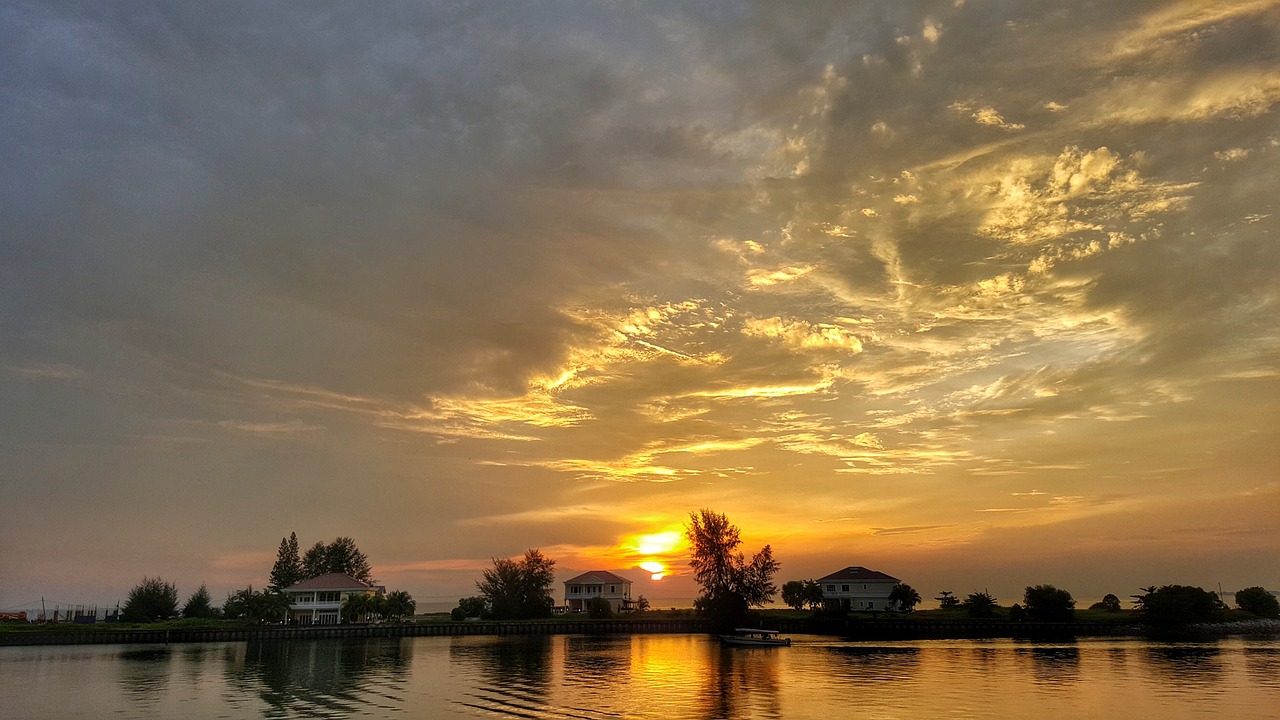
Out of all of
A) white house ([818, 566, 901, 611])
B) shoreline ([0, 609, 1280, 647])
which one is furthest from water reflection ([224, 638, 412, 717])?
white house ([818, 566, 901, 611])

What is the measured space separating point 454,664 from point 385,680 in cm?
1509

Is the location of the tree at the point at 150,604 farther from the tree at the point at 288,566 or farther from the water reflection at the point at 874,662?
the water reflection at the point at 874,662

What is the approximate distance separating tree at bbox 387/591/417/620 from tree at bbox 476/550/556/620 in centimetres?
1623

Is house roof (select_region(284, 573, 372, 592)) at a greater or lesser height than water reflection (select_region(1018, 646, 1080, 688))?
greater

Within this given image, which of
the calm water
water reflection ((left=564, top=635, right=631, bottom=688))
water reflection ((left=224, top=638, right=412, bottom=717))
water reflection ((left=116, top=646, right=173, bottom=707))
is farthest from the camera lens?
water reflection ((left=564, top=635, right=631, bottom=688))

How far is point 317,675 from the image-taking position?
6962 cm

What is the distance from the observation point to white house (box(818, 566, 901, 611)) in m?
144

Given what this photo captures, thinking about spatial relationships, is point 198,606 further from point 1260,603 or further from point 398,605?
point 1260,603

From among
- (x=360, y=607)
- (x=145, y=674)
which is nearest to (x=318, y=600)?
(x=360, y=607)

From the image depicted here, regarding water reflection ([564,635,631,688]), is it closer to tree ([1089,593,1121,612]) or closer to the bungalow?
the bungalow

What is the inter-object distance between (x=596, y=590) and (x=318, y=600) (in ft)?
187

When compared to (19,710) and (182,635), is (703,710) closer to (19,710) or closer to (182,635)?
(19,710)

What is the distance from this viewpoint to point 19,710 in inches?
2061

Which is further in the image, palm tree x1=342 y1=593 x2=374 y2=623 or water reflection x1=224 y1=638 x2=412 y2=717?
palm tree x1=342 y1=593 x2=374 y2=623
